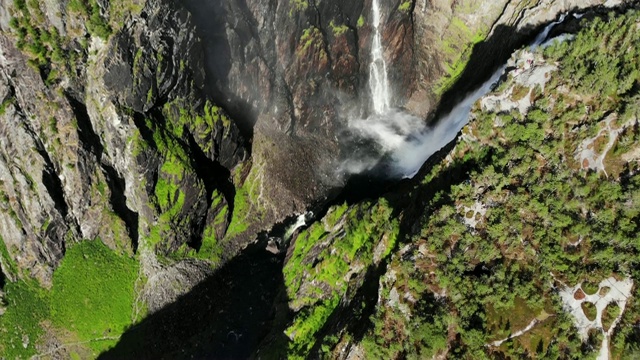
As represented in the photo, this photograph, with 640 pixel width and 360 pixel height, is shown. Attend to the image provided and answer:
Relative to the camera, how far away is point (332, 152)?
160 feet

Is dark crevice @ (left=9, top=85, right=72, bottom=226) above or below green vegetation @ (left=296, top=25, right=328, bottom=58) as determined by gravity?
below

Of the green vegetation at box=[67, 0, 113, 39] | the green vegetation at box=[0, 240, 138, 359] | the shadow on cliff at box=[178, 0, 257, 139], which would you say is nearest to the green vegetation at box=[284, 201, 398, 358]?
the shadow on cliff at box=[178, 0, 257, 139]

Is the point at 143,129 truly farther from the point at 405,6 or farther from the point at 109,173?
the point at 405,6

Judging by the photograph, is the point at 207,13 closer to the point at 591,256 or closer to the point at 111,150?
the point at 111,150

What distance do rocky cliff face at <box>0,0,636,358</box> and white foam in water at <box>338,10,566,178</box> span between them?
4.49 ft

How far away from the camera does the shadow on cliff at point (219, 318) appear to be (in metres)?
38.8

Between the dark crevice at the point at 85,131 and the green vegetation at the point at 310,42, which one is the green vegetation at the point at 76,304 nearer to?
the dark crevice at the point at 85,131

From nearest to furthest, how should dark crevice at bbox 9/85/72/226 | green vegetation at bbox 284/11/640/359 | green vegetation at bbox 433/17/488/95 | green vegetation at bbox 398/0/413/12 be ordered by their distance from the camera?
green vegetation at bbox 284/11/640/359, dark crevice at bbox 9/85/72/226, green vegetation at bbox 398/0/413/12, green vegetation at bbox 433/17/488/95

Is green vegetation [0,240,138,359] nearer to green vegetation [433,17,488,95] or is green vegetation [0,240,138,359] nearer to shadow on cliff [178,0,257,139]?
shadow on cliff [178,0,257,139]

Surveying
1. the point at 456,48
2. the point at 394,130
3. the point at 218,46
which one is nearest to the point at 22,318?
the point at 218,46

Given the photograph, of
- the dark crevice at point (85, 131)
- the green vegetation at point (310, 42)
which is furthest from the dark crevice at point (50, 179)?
the green vegetation at point (310, 42)

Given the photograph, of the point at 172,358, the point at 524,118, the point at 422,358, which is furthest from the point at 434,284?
the point at 172,358

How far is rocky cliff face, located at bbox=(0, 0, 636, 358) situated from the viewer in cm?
3231

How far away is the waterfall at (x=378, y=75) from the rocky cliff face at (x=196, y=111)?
804 millimetres
